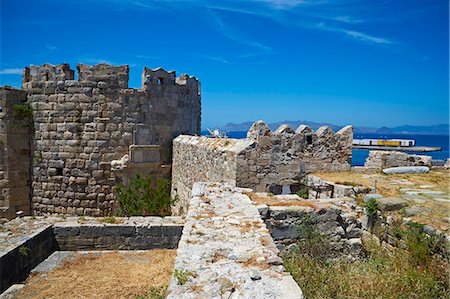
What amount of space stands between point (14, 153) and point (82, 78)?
3416 mm

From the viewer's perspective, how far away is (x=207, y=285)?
9.36ft

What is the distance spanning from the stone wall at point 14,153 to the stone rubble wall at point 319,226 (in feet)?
31.7

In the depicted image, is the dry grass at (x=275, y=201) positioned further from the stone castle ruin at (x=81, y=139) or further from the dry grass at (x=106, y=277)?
the stone castle ruin at (x=81, y=139)

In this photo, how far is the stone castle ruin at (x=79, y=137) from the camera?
1110 cm

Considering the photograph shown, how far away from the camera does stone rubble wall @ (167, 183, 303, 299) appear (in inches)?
109

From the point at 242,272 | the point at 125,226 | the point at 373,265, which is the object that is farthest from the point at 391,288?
Answer: the point at 125,226


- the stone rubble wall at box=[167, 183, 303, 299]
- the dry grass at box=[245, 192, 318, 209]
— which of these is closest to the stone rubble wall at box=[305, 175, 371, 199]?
the dry grass at box=[245, 192, 318, 209]

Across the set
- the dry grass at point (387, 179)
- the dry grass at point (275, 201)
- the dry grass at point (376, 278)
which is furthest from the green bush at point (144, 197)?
the dry grass at point (376, 278)

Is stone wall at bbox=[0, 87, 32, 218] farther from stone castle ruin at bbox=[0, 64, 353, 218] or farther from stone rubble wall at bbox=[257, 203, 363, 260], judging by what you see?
stone rubble wall at bbox=[257, 203, 363, 260]

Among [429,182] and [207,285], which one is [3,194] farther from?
[429,182]

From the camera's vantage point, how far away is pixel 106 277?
5.91 m

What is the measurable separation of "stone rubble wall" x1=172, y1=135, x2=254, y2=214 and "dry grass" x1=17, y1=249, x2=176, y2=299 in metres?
2.37

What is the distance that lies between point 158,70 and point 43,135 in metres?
4.30

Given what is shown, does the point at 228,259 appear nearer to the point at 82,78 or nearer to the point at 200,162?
the point at 200,162
